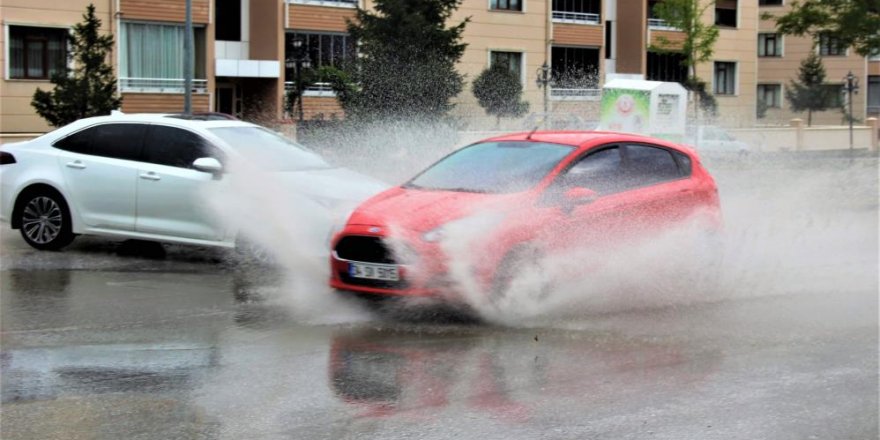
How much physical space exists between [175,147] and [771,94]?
203 ft

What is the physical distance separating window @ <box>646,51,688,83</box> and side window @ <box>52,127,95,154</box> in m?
42.8

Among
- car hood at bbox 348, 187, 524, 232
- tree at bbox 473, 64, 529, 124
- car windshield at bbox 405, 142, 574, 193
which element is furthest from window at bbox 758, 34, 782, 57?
car hood at bbox 348, 187, 524, 232

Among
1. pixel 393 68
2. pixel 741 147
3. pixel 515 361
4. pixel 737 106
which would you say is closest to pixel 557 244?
pixel 515 361

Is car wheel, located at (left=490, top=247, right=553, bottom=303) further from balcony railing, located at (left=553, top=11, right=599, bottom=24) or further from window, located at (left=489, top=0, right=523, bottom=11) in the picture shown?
balcony railing, located at (left=553, top=11, right=599, bottom=24)

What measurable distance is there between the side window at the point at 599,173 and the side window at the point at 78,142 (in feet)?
18.2

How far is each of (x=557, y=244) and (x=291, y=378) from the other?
8.91 feet

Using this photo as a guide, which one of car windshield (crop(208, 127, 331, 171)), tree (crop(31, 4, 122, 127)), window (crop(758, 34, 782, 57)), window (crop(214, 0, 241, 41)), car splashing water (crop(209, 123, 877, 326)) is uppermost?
window (crop(758, 34, 782, 57))

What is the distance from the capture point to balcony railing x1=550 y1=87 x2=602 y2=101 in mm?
41141

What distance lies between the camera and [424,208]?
7.98 m

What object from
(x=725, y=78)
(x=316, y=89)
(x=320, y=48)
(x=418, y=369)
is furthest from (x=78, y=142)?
(x=725, y=78)

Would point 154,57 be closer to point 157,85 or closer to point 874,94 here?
point 157,85

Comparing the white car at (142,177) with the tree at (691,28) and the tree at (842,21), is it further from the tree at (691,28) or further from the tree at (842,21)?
the tree at (691,28)

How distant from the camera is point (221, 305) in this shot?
28.2 feet

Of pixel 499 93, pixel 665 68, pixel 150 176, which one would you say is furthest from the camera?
pixel 665 68
